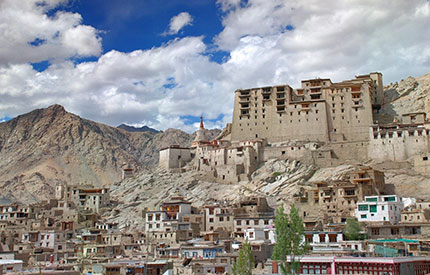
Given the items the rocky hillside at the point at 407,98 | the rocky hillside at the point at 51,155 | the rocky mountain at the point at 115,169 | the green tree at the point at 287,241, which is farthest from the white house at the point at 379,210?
the rocky hillside at the point at 51,155

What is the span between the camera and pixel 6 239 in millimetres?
56312

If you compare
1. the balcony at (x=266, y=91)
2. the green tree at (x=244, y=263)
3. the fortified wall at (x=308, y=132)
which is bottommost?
the green tree at (x=244, y=263)

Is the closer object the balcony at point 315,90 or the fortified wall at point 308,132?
the fortified wall at point 308,132

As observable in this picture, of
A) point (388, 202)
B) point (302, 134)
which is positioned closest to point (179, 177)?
point (302, 134)

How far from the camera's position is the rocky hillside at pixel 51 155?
150m

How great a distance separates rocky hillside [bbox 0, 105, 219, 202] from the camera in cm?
15012

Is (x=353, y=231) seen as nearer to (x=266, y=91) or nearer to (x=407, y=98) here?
(x=407, y=98)

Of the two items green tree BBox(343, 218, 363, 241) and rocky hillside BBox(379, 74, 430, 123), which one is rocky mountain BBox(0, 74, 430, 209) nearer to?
rocky hillside BBox(379, 74, 430, 123)

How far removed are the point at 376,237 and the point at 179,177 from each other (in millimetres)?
44119

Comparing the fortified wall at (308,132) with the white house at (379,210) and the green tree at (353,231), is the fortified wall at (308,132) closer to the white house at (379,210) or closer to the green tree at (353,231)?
the white house at (379,210)

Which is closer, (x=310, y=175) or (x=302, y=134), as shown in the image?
(x=310, y=175)

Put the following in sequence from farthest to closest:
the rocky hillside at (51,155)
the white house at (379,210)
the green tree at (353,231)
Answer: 1. the rocky hillside at (51,155)
2. the white house at (379,210)
3. the green tree at (353,231)

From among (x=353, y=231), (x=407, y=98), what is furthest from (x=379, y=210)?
(x=407, y=98)

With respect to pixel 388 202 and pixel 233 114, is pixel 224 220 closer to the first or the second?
pixel 388 202
